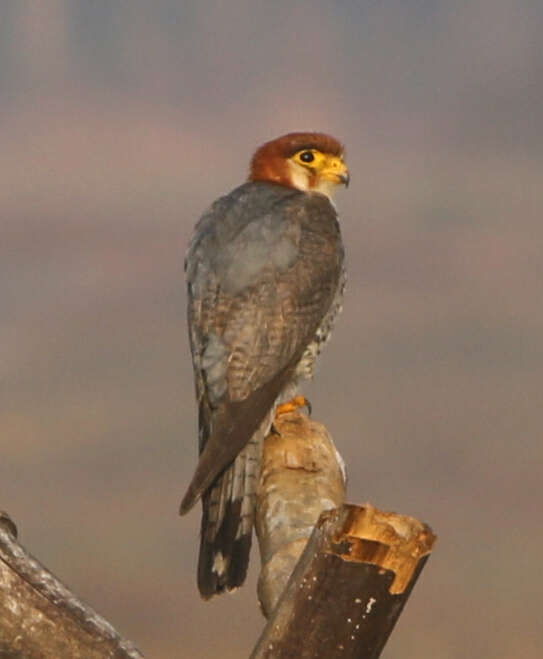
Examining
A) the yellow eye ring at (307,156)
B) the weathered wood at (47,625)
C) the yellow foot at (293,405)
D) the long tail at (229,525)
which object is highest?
the yellow eye ring at (307,156)

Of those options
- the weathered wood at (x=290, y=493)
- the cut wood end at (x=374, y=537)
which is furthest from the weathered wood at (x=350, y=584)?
the weathered wood at (x=290, y=493)

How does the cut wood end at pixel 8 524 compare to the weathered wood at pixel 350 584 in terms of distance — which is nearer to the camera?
the weathered wood at pixel 350 584

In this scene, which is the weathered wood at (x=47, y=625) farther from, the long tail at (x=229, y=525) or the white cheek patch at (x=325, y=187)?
the white cheek patch at (x=325, y=187)

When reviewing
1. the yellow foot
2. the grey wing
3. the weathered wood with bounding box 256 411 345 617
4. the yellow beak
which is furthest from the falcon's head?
the weathered wood with bounding box 256 411 345 617

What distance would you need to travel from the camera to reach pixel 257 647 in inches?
137

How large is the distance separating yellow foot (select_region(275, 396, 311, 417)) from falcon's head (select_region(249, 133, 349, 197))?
49.5 inches

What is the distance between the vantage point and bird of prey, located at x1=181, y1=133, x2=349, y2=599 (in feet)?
17.1

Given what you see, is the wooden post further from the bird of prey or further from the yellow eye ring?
the yellow eye ring

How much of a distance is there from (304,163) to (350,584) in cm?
388

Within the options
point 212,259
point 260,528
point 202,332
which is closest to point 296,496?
point 260,528

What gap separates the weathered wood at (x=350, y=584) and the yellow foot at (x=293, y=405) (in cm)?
259

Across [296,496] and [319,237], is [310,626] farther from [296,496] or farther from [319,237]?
[319,237]

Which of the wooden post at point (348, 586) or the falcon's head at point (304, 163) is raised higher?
the falcon's head at point (304, 163)

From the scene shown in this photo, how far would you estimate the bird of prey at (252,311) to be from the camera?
5.20 metres
